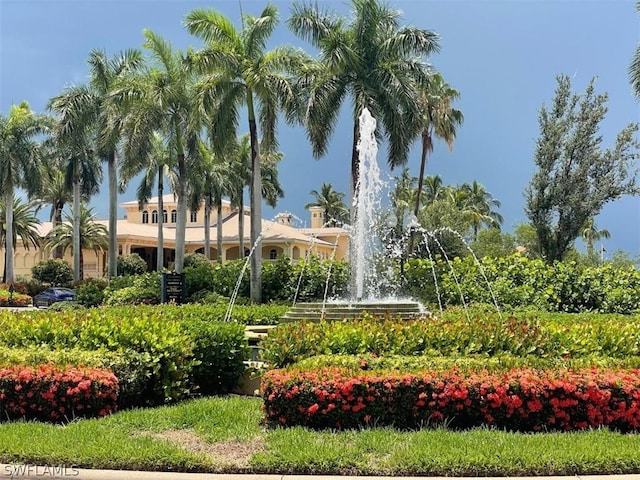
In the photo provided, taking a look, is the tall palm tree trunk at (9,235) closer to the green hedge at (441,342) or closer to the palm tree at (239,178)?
the palm tree at (239,178)

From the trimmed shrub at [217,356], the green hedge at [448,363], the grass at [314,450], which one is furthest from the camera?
the trimmed shrub at [217,356]

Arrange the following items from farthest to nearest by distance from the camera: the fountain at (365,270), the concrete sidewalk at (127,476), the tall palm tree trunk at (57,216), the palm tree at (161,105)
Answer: the tall palm tree trunk at (57,216)
the palm tree at (161,105)
the fountain at (365,270)
the concrete sidewalk at (127,476)

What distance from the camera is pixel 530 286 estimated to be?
66.8ft

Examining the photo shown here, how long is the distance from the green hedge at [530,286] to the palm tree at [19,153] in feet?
92.5

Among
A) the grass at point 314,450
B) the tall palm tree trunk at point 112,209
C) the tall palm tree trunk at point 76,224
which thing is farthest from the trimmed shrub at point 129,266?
the grass at point 314,450

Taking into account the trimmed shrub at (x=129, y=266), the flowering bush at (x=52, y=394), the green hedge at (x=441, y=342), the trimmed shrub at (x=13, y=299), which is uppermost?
the trimmed shrub at (x=129, y=266)

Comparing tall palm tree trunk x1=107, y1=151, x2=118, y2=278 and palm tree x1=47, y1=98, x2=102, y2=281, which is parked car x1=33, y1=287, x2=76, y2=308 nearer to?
palm tree x1=47, y1=98, x2=102, y2=281

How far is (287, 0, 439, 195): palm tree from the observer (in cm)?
2256

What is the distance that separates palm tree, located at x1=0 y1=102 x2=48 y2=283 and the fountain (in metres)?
26.4

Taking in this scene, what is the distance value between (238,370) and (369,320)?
85.3 inches

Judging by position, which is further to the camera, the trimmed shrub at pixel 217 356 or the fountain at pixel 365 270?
the fountain at pixel 365 270

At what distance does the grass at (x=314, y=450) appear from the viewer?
5.34 m

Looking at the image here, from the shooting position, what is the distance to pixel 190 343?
8422mm

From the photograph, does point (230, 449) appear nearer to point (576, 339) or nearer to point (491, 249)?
point (576, 339)
